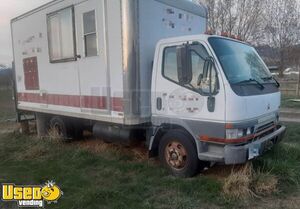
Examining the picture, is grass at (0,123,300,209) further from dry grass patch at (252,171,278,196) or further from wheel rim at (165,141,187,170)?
wheel rim at (165,141,187,170)

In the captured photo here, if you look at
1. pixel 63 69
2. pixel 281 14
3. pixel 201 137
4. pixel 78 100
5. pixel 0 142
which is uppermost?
pixel 281 14

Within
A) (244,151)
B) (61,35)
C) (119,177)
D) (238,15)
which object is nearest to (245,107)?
(244,151)

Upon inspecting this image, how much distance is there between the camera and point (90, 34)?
6.57 meters

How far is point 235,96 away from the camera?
4.67 metres

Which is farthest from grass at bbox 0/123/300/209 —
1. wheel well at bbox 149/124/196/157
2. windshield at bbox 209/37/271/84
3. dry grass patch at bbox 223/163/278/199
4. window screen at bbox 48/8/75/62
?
window screen at bbox 48/8/75/62

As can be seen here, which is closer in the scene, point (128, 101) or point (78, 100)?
point (128, 101)

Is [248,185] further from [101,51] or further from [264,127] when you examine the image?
[101,51]

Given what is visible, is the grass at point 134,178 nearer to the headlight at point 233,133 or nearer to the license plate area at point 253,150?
the license plate area at point 253,150

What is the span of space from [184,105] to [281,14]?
961 inches

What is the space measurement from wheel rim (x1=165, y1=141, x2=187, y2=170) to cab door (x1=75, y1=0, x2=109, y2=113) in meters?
1.54

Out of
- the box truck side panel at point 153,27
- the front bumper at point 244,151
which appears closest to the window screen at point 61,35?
the box truck side panel at point 153,27

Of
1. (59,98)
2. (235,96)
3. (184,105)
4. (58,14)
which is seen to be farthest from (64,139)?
(235,96)

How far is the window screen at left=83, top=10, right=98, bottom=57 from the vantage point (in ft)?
21.2

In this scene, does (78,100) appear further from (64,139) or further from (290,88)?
(290,88)
